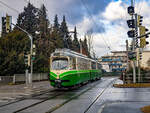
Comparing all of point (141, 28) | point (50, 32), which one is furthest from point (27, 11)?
point (141, 28)

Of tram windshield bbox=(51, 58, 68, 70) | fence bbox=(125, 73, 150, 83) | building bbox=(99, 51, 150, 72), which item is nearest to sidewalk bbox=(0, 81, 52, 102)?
tram windshield bbox=(51, 58, 68, 70)

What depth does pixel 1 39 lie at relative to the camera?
36.3 meters

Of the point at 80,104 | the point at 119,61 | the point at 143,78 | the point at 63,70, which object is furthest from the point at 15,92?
the point at 119,61

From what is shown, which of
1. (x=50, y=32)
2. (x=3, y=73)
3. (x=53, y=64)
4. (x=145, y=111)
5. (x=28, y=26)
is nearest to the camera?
(x=145, y=111)

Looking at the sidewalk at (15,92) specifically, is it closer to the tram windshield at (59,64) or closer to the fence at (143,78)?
the tram windshield at (59,64)

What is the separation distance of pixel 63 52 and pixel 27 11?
52770mm

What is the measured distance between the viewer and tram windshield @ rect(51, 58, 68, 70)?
71.5 feet

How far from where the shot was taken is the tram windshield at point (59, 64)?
2180 centimetres

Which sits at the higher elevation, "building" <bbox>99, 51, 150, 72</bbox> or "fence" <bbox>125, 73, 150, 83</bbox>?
"building" <bbox>99, 51, 150, 72</bbox>

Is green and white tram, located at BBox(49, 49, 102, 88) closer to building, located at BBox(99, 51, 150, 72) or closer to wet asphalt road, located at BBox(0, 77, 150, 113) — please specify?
wet asphalt road, located at BBox(0, 77, 150, 113)

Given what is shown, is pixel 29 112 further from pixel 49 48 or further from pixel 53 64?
pixel 49 48

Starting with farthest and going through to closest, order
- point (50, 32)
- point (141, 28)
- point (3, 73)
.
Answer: point (50, 32)
point (3, 73)
point (141, 28)

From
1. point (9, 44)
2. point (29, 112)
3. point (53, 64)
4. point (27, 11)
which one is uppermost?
point (27, 11)

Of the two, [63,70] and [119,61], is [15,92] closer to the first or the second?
[63,70]
